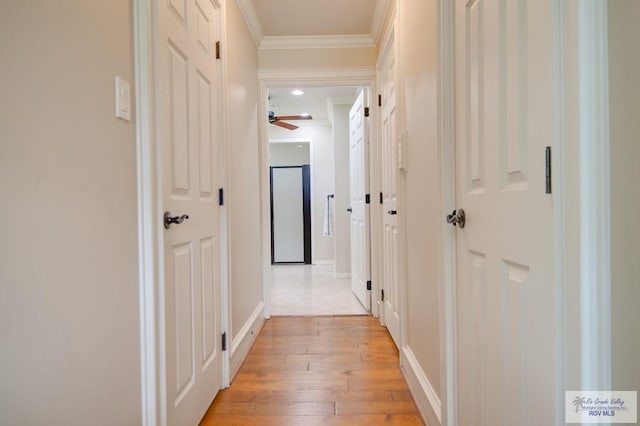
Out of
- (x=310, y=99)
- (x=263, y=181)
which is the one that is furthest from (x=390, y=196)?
(x=310, y=99)

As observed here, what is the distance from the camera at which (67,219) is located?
86cm

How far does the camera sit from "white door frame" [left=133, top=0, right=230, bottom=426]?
1.18 metres

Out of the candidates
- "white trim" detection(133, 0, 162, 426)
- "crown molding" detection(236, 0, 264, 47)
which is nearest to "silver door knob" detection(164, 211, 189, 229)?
"white trim" detection(133, 0, 162, 426)

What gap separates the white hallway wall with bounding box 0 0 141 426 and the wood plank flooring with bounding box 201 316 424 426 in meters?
0.77

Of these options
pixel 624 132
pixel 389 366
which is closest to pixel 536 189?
pixel 624 132

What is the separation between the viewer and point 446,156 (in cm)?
137

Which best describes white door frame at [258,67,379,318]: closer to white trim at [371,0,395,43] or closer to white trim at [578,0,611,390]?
white trim at [371,0,395,43]

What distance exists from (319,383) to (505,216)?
151 cm

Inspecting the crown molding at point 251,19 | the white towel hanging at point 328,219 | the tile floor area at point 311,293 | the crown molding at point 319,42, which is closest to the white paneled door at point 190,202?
the crown molding at point 251,19

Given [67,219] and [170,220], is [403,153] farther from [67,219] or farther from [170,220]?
[67,219]

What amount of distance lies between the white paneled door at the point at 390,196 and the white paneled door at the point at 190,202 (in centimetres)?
115

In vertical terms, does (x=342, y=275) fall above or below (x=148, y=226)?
below

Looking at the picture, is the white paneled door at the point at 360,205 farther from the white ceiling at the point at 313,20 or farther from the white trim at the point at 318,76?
the white ceiling at the point at 313,20

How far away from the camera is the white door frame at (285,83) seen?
10.6 feet
